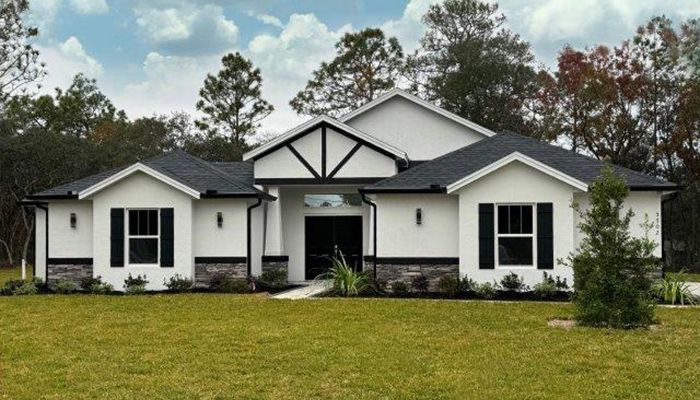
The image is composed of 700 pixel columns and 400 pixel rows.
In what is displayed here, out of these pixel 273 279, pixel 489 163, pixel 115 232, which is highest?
pixel 489 163

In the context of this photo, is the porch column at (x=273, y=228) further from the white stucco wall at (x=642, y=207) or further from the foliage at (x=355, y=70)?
the foliage at (x=355, y=70)

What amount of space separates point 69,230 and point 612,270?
14.4 metres

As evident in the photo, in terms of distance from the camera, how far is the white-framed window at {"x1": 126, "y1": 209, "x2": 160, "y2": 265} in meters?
18.3

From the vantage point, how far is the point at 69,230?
63.2ft

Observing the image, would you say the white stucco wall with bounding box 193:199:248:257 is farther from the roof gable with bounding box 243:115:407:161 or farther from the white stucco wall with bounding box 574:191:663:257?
the white stucco wall with bounding box 574:191:663:257

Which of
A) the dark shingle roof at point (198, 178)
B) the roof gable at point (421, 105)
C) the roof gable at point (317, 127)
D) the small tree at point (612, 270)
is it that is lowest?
the small tree at point (612, 270)

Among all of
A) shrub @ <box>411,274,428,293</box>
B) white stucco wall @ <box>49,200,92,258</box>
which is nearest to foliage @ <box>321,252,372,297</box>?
shrub @ <box>411,274,428,293</box>

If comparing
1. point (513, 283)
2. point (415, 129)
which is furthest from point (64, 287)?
point (415, 129)

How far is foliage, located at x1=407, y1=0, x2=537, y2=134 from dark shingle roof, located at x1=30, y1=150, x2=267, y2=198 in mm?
19710

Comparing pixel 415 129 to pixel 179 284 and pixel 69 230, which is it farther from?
pixel 69 230

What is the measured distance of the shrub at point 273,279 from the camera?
18203mm

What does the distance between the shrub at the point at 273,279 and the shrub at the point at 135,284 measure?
2956 millimetres

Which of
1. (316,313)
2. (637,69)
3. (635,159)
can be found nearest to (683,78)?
(637,69)

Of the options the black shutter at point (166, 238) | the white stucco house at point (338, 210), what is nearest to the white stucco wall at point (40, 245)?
the white stucco house at point (338, 210)
